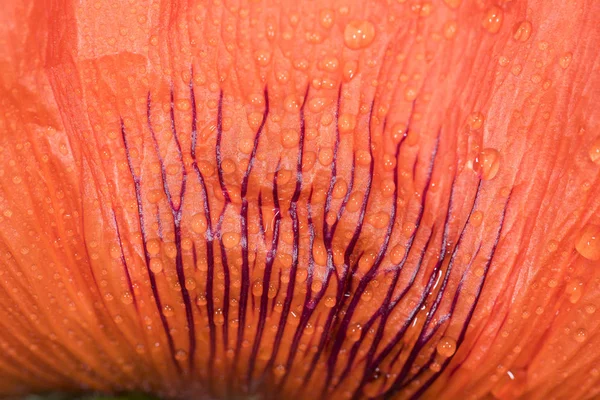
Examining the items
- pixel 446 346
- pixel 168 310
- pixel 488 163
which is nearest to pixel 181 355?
pixel 168 310

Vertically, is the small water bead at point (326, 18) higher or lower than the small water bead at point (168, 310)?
higher

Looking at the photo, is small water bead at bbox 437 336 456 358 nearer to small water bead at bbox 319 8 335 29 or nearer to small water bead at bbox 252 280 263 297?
small water bead at bbox 252 280 263 297

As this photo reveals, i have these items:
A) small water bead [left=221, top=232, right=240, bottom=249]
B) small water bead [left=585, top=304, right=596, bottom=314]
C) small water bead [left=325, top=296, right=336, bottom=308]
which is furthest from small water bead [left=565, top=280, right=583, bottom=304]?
small water bead [left=221, top=232, right=240, bottom=249]

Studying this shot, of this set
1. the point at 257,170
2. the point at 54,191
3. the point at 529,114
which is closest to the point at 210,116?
the point at 257,170

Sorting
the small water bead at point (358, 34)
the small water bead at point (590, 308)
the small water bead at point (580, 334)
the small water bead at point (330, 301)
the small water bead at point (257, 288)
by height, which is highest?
the small water bead at point (358, 34)

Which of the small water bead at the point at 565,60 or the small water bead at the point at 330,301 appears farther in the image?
the small water bead at the point at 330,301

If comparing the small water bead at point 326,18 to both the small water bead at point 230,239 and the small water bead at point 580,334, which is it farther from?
the small water bead at point 580,334

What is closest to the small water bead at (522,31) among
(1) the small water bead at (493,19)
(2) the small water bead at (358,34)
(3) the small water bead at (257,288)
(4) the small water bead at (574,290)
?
(1) the small water bead at (493,19)
